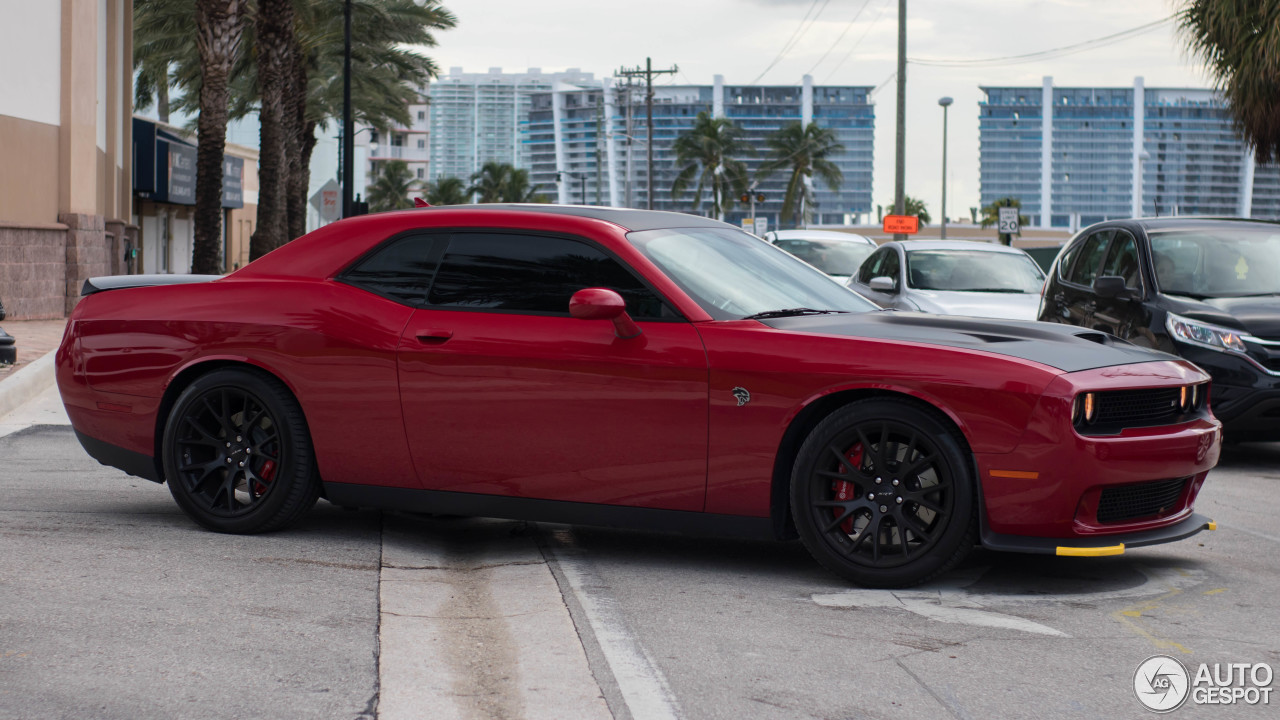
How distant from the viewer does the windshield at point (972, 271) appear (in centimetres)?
1363

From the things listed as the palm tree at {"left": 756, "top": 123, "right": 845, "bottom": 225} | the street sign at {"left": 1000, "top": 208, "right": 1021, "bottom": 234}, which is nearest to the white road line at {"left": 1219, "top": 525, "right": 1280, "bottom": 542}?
the street sign at {"left": 1000, "top": 208, "right": 1021, "bottom": 234}

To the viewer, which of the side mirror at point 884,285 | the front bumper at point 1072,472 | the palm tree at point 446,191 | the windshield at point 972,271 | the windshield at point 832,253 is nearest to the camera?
the front bumper at point 1072,472

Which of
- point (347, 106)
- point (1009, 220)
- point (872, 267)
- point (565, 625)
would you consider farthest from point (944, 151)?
point (565, 625)

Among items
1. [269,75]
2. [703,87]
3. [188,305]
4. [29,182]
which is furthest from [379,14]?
[703,87]

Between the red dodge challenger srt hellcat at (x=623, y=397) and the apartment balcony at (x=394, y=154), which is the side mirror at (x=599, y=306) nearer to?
the red dodge challenger srt hellcat at (x=623, y=397)

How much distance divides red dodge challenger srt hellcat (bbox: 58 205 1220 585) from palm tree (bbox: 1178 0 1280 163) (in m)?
12.6

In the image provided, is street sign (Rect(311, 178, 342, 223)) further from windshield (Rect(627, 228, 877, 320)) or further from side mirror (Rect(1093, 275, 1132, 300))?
windshield (Rect(627, 228, 877, 320))

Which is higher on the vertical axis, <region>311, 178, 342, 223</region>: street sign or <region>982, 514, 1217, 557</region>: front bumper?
<region>311, 178, 342, 223</region>: street sign

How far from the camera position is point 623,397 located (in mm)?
5312

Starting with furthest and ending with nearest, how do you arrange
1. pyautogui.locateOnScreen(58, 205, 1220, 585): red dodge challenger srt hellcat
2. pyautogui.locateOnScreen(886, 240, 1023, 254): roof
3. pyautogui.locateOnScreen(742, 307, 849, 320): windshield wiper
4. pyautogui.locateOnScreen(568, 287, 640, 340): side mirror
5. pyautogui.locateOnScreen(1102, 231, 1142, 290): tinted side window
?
pyautogui.locateOnScreen(886, 240, 1023, 254): roof < pyautogui.locateOnScreen(1102, 231, 1142, 290): tinted side window < pyautogui.locateOnScreen(742, 307, 849, 320): windshield wiper < pyautogui.locateOnScreen(568, 287, 640, 340): side mirror < pyautogui.locateOnScreen(58, 205, 1220, 585): red dodge challenger srt hellcat

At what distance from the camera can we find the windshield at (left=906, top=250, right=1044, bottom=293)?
13633 mm

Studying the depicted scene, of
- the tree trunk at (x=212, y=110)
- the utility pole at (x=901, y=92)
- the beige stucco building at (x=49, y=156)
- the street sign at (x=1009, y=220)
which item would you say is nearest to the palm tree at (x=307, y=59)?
the tree trunk at (x=212, y=110)

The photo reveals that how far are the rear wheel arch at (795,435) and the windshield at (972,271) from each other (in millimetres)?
8646

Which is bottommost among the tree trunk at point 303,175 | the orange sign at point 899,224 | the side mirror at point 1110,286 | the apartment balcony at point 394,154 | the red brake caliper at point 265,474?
the red brake caliper at point 265,474
